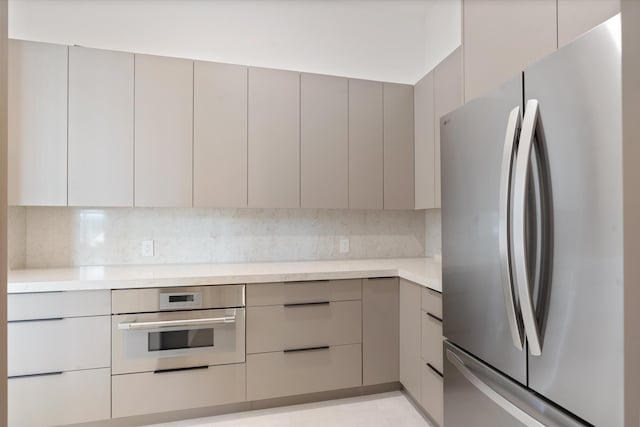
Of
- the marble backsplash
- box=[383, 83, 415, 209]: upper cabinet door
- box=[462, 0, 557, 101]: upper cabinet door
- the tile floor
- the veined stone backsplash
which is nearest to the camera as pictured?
box=[462, 0, 557, 101]: upper cabinet door

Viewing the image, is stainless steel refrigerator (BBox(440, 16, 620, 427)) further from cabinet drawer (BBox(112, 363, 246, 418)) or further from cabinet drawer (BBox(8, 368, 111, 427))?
cabinet drawer (BBox(8, 368, 111, 427))

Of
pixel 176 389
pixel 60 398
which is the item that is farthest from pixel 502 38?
pixel 60 398

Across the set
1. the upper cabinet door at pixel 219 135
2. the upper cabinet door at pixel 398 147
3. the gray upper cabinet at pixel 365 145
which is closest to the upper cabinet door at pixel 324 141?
the gray upper cabinet at pixel 365 145

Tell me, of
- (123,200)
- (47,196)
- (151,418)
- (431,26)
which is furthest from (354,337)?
(431,26)

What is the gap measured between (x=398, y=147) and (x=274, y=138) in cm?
96

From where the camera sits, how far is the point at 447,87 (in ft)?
7.32

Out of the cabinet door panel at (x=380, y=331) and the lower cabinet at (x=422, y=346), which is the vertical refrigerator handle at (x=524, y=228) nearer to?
the lower cabinet at (x=422, y=346)

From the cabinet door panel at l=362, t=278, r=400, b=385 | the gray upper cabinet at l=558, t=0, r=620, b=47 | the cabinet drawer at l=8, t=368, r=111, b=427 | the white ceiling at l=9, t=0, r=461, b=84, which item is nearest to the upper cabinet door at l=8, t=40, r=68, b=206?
the white ceiling at l=9, t=0, r=461, b=84

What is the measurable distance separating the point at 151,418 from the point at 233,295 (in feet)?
2.79

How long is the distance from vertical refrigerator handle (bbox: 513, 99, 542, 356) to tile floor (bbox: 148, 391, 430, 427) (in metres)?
1.40

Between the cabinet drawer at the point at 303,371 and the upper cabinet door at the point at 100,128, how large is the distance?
134 cm

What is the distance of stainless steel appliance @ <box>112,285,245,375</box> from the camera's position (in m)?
1.89

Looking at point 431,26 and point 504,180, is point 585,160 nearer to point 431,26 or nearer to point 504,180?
point 504,180

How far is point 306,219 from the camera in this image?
2.83m
